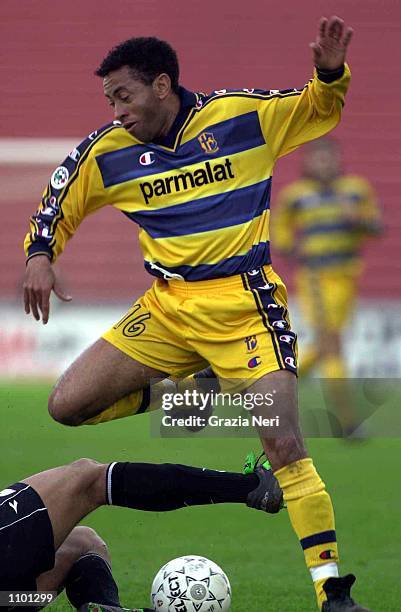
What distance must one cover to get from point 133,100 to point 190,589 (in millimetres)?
1991

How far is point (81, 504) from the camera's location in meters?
4.38

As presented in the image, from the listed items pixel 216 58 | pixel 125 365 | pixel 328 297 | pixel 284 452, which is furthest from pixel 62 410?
pixel 216 58

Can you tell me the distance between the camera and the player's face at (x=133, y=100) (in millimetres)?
5145

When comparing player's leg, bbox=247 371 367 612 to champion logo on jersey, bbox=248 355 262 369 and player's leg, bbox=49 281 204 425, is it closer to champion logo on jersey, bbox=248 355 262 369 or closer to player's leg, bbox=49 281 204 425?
champion logo on jersey, bbox=248 355 262 369

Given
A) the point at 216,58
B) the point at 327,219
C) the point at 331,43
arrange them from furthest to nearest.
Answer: the point at 216,58, the point at 327,219, the point at 331,43

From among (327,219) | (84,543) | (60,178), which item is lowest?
(84,543)

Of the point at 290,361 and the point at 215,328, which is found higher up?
the point at 215,328

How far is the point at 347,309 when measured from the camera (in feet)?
33.4

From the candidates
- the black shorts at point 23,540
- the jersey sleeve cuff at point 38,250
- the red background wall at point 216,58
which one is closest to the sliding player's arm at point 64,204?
the jersey sleeve cuff at point 38,250

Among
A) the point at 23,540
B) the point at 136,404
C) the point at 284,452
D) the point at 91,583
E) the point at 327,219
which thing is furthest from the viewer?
the point at 327,219

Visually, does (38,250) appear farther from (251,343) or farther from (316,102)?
(316,102)

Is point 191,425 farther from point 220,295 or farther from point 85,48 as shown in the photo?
point 85,48

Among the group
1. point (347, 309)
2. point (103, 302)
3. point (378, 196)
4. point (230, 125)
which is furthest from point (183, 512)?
point (378, 196)

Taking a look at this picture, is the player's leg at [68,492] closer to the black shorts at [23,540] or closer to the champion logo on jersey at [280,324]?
the black shorts at [23,540]
